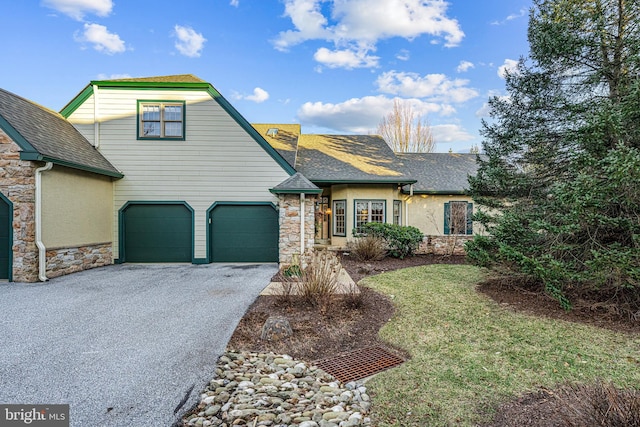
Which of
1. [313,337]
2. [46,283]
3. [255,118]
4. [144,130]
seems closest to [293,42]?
[255,118]

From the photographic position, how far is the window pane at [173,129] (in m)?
9.95

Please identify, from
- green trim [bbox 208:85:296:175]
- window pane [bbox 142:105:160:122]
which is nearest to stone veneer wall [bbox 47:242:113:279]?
window pane [bbox 142:105:160:122]

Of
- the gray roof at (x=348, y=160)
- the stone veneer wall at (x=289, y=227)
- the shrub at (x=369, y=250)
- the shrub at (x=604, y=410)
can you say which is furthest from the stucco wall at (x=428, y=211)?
the shrub at (x=604, y=410)

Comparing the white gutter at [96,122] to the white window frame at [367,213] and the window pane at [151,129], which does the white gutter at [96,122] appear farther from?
the white window frame at [367,213]

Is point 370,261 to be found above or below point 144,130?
below

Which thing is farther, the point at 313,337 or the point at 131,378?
the point at 313,337

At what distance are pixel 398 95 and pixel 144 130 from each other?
20.9 m

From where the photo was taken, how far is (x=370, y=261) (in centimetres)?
997

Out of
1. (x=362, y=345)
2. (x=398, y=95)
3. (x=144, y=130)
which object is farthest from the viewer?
(x=398, y=95)

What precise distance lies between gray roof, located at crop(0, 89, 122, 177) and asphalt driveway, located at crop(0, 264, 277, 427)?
3.13 metres

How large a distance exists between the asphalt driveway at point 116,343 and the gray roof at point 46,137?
3130 mm

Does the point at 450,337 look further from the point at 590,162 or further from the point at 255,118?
the point at 255,118

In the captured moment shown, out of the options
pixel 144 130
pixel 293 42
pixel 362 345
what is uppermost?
pixel 293 42

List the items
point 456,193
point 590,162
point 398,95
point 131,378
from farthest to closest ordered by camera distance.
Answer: point 398,95 → point 456,193 → point 590,162 → point 131,378
